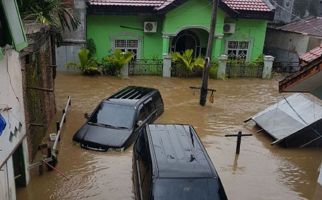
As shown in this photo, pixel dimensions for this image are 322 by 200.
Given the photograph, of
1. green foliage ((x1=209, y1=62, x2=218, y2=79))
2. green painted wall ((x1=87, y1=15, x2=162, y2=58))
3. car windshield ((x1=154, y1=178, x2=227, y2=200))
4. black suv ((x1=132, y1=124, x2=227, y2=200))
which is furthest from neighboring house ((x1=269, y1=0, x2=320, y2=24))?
car windshield ((x1=154, y1=178, x2=227, y2=200))

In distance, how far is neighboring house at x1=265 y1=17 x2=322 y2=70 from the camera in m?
22.6

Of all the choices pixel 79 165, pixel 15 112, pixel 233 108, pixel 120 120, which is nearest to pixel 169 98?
pixel 233 108

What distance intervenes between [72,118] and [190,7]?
1072 centimetres

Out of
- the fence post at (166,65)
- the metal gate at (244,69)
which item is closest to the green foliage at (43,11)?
the fence post at (166,65)

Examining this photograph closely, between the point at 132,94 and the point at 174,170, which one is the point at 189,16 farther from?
the point at 174,170

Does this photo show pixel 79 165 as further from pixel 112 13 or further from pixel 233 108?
pixel 112 13

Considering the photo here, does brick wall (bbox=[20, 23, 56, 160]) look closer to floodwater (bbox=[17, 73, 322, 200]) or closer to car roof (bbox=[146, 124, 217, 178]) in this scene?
floodwater (bbox=[17, 73, 322, 200])

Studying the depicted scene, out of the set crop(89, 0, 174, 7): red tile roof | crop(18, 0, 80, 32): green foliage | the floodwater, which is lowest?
the floodwater

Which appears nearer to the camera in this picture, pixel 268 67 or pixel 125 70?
pixel 125 70

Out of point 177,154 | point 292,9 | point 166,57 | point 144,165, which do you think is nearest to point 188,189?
point 177,154

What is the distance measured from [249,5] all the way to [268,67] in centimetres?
402

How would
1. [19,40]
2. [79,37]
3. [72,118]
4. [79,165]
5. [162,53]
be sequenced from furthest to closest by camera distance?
[162,53] < [79,37] < [72,118] < [79,165] < [19,40]

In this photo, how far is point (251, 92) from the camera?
18844 mm

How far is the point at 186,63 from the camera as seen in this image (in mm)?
20281
